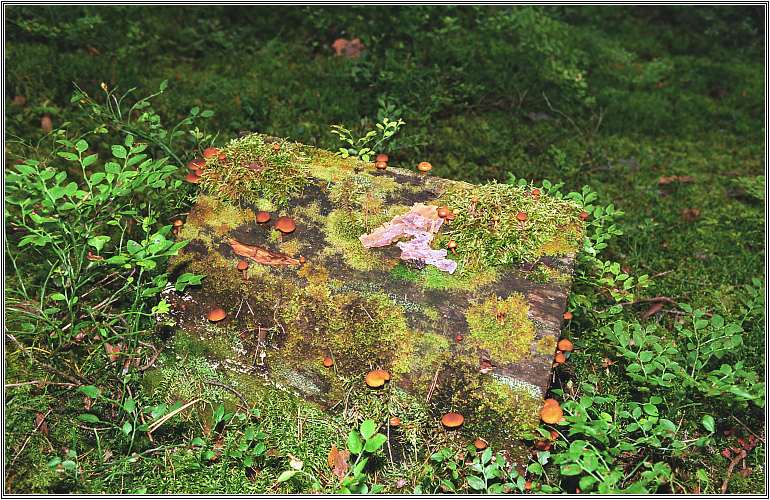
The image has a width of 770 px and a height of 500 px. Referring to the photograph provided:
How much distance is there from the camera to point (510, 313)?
268cm

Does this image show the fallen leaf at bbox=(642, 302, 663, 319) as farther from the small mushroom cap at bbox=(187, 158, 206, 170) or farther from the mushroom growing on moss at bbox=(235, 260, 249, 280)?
the small mushroom cap at bbox=(187, 158, 206, 170)

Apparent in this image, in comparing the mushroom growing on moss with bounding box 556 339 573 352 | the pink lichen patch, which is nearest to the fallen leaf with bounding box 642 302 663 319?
the mushroom growing on moss with bounding box 556 339 573 352

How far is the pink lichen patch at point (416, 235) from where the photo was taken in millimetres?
2848

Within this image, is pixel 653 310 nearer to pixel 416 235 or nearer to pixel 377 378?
pixel 416 235

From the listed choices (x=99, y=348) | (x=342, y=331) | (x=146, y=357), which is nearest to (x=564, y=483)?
(x=342, y=331)

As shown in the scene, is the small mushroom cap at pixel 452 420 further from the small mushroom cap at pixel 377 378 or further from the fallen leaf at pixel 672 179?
the fallen leaf at pixel 672 179

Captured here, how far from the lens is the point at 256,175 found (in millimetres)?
3139

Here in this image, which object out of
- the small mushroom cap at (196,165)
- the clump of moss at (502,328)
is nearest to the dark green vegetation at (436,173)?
the small mushroom cap at (196,165)

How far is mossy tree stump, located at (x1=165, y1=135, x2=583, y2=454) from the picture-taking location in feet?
8.70

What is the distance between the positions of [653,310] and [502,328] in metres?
2.00

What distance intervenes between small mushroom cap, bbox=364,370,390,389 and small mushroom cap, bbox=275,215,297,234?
0.84 meters

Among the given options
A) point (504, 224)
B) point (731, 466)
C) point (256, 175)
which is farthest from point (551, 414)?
point (256, 175)

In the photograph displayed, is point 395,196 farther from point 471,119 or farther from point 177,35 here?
point 177,35

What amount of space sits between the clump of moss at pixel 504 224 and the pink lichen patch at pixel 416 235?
8 cm
